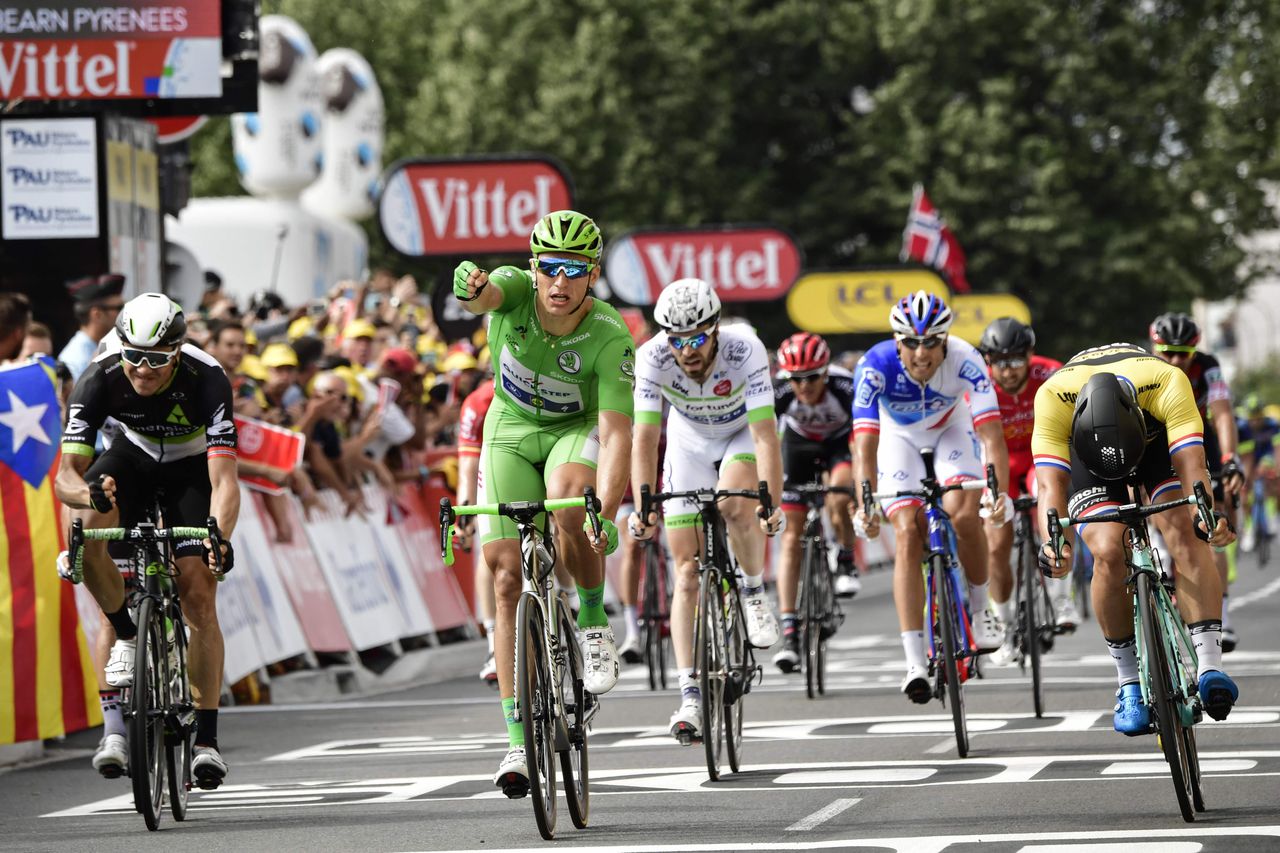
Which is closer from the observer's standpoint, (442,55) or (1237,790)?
(1237,790)

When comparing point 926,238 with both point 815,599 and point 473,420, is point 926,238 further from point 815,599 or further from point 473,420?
point 473,420

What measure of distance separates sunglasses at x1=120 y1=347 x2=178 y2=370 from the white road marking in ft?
10.1

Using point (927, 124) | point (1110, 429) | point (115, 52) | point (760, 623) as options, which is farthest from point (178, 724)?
point (927, 124)

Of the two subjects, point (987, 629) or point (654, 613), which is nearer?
point (987, 629)

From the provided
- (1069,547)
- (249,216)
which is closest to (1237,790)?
(1069,547)

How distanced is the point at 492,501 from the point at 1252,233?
41362 millimetres

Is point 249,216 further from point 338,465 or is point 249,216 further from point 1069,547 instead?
point 1069,547

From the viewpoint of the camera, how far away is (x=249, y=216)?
36938 millimetres

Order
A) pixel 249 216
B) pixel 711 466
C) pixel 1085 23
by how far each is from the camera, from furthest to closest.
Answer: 1. pixel 1085 23
2. pixel 249 216
3. pixel 711 466

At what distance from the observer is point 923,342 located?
11859 mm

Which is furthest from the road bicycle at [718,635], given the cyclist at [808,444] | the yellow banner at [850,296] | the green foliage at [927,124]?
the green foliage at [927,124]

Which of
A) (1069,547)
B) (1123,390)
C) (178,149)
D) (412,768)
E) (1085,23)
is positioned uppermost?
(1085,23)

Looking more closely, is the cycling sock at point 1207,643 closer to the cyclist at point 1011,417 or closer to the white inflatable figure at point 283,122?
the cyclist at point 1011,417

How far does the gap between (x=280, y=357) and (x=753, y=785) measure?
765 centimetres
